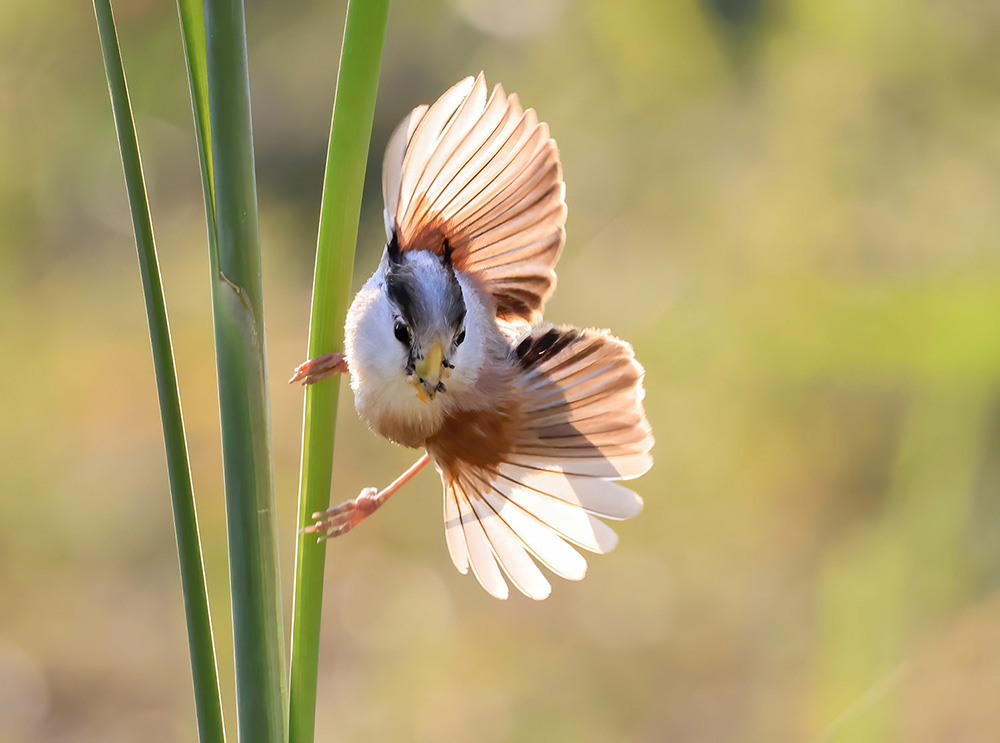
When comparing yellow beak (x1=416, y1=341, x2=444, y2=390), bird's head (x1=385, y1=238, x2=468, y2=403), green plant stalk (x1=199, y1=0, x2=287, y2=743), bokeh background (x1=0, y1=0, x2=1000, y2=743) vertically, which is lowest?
green plant stalk (x1=199, y1=0, x2=287, y2=743)

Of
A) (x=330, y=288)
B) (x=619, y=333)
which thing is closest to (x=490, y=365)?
(x=330, y=288)

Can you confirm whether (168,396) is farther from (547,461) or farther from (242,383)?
(547,461)

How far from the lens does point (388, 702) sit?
3.60 ft

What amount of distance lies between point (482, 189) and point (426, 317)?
0.23 feet

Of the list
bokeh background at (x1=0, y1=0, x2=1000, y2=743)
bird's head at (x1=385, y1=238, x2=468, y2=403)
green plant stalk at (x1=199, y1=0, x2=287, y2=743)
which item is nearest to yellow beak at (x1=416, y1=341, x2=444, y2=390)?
bird's head at (x1=385, y1=238, x2=468, y2=403)

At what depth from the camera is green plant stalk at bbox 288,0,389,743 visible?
10.9 inches

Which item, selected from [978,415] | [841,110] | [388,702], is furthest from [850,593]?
[841,110]

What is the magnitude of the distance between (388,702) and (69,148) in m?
1.09

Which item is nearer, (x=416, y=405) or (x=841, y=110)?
(x=416, y=405)

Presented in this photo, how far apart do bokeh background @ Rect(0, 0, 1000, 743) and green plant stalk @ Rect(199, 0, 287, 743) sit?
0.76 meters

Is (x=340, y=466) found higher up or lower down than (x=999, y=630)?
higher up

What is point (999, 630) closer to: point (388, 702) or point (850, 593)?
point (850, 593)

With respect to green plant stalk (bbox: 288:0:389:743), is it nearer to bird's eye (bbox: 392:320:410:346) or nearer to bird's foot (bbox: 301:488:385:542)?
bird's foot (bbox: 301:488:385:542)

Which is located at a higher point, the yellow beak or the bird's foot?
the yellow beak
